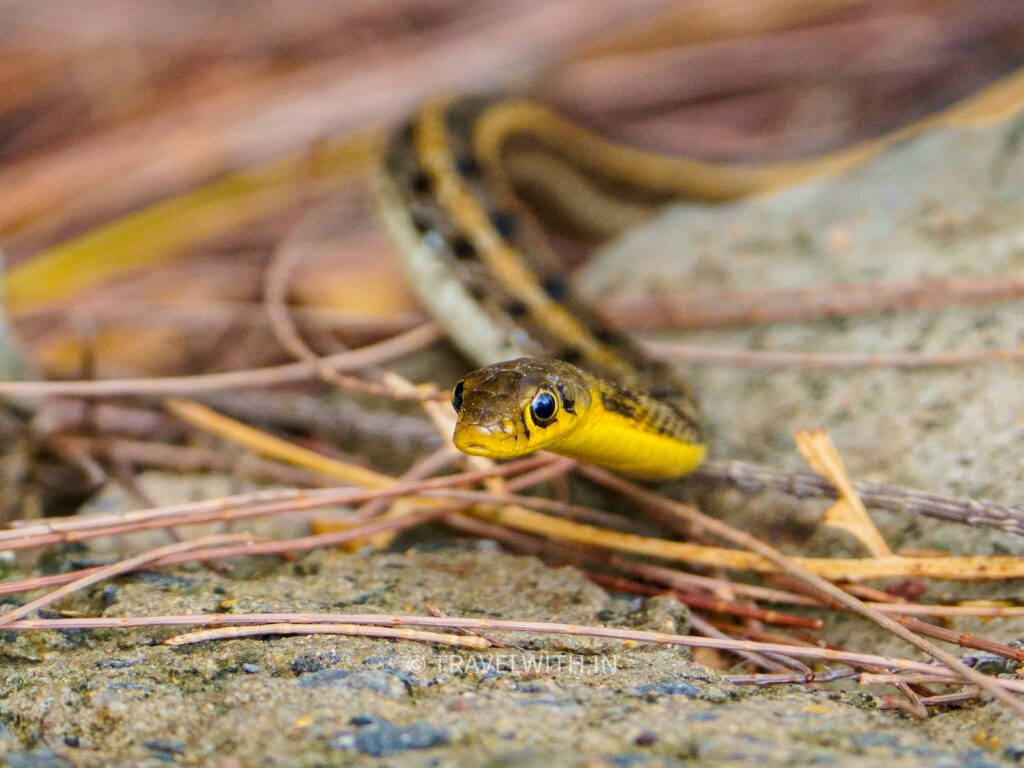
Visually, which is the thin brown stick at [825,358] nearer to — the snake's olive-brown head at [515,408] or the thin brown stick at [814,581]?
the thin brown stick at [814,581]

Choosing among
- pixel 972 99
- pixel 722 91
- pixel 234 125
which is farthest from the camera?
pixel 722 91

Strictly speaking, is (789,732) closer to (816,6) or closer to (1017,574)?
(1017,574)

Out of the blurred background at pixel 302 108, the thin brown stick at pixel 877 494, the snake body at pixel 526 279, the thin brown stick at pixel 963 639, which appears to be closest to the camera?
the thin brown stick at pixel 963 639

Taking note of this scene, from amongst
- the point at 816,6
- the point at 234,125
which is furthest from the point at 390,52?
the point at 816,6

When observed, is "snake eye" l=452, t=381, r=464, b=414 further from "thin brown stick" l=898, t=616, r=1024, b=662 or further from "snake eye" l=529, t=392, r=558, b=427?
"thin brown stick" l=898, t=616, r=1024, b=662

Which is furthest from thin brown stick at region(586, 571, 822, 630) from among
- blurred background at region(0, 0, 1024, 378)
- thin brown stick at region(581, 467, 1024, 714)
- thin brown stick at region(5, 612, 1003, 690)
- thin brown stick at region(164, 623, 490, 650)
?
blurred background at region(0, 0, 1024, 378)

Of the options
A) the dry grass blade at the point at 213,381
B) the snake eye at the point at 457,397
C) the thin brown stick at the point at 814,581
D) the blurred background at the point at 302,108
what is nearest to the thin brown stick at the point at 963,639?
the thin brown stick at the point at 814,581

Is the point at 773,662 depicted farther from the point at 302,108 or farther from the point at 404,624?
the point at 302,108
